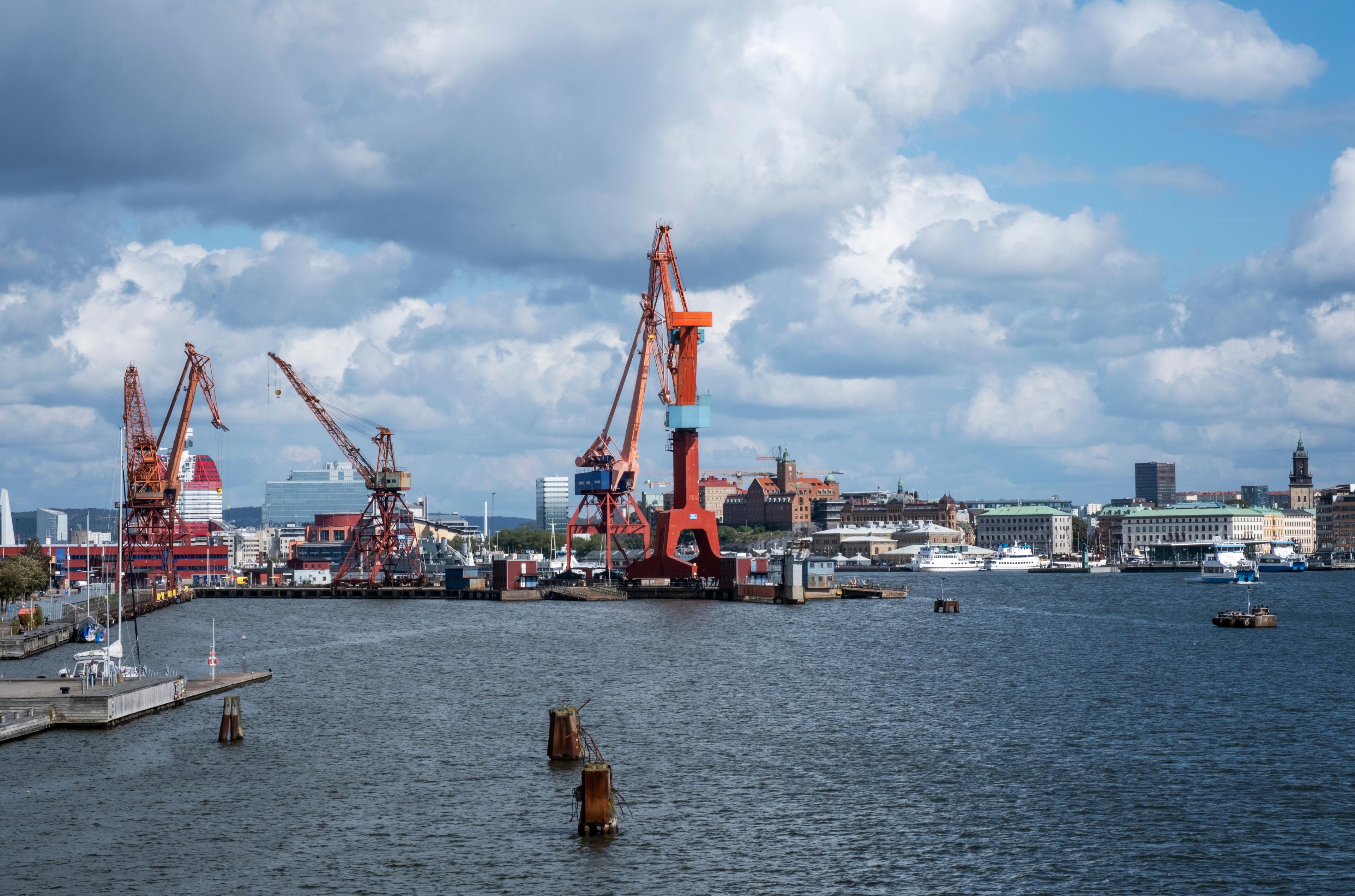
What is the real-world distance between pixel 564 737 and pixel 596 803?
864 cm

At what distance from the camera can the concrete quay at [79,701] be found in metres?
42.7

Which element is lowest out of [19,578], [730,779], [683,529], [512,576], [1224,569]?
[1224,569]

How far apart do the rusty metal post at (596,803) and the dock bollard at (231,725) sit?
15.9m

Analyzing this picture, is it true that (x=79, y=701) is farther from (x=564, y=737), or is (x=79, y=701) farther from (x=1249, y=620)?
(x=1249, y=620)

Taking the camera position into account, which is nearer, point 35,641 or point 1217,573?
point 35,641

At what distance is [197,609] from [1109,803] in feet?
363

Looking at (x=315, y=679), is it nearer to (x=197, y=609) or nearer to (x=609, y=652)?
(x=609, y=652)

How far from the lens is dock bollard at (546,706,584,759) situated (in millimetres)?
38344

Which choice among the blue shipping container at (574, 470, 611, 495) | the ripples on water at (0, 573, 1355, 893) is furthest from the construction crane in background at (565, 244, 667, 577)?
the ripples on water at (0, 573, 1355, 893)

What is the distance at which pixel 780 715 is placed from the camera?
47844 mm

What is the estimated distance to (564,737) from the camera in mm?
38469

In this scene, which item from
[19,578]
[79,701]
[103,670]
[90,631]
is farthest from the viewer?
[19,578]

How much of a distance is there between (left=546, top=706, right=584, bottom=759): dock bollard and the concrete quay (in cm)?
1466

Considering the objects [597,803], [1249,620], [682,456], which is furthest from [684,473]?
[597,803]
